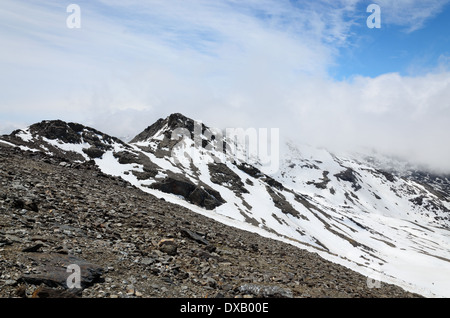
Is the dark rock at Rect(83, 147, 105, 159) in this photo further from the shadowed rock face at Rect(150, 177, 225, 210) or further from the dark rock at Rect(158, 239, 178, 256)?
the dark rock at Rect(158, 239, 178, 256)

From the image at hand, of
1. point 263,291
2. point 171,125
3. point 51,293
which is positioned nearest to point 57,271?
point 51,293

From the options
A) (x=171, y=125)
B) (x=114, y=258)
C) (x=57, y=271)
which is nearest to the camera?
(x=57, y=271)

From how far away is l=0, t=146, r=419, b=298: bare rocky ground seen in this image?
334 inches

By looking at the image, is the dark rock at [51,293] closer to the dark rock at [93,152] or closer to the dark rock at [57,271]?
the dark rock at [57,271]

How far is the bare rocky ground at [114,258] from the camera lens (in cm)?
848

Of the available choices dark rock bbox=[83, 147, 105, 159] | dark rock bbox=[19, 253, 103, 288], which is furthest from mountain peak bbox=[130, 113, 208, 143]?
dark rock bbox=[19, 253, 103, 288]

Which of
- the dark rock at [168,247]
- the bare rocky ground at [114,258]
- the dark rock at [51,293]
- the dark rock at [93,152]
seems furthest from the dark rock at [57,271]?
the dark rock at [93,152]

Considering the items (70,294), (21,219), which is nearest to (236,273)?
(70,294)

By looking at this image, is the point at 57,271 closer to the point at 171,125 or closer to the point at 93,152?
the point at 93,152

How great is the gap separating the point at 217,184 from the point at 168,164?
2112 centimetres

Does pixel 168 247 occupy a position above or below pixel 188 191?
above

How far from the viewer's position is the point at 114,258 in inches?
427
